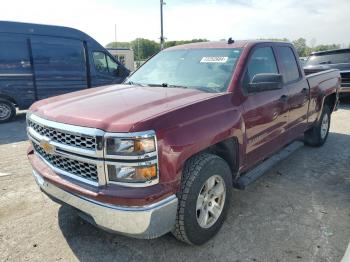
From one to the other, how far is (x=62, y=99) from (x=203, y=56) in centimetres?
167

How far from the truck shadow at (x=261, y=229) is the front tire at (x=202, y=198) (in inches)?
6.9

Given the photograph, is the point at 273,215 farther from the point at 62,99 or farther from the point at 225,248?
the point at 62,99

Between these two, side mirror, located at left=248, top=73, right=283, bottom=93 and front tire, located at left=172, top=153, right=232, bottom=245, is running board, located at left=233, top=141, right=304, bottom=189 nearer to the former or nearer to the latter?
front tire, located at left=172, top=153, right=232, bottom=245

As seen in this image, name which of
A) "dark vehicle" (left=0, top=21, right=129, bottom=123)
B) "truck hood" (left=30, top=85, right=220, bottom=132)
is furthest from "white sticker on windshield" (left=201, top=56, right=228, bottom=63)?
"dark vehicle" (left=0, top=21, right=129, bottom=123)

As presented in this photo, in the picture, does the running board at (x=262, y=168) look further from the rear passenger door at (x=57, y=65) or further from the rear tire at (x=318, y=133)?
the rear passenger door at (x=57, y=65)

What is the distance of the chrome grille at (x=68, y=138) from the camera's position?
93.2 inches

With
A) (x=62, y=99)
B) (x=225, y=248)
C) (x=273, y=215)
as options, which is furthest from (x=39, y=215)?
(x=273, y=215)

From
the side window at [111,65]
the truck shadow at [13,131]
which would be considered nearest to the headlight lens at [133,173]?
the truck shadow at [13,131]

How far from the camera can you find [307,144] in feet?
19.7

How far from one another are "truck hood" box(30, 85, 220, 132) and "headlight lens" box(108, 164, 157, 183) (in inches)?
11.2

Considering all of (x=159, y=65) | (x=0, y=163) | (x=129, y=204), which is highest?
(x=159, y=65)

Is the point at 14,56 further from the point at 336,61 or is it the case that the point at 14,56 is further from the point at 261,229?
the point at 336,61

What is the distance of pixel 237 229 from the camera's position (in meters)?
3.22

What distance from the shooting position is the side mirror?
3.28m
